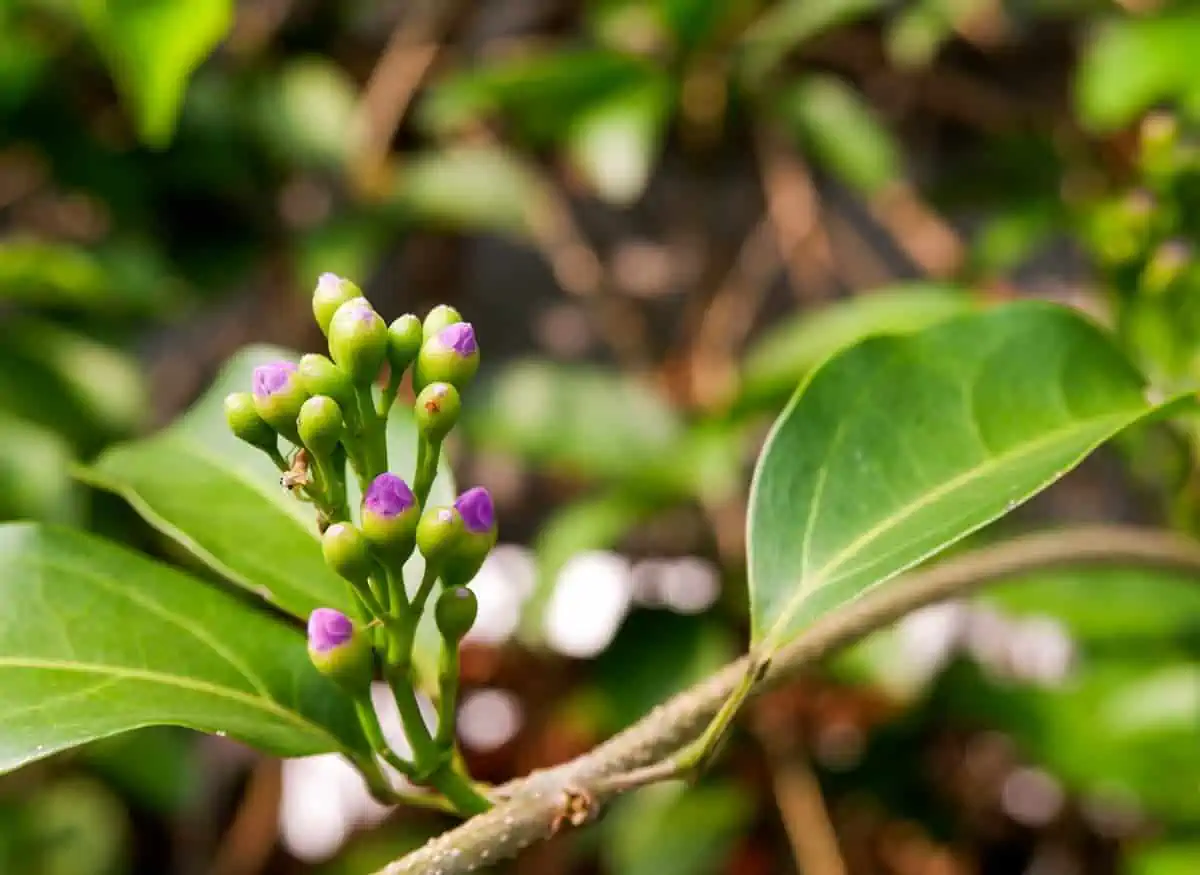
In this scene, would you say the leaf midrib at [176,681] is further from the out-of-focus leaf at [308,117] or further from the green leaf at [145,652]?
the out-of-focus leaf at [308,117]

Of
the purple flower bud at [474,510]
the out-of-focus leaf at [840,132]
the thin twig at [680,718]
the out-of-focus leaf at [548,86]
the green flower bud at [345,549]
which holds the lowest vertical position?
the out-of-focus leaf at [840,132]

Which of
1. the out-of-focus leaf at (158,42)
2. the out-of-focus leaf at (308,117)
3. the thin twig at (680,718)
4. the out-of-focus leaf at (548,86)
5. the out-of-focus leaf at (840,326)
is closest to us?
the thin twig at (680,718)

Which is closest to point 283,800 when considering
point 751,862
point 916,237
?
point 751,862

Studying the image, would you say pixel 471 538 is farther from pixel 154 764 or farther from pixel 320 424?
pixel 154 764

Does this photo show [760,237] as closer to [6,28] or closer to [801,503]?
[6,28]

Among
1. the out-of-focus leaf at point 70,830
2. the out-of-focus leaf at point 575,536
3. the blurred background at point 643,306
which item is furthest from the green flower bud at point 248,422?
the out-of-focus leaf at point 70,830

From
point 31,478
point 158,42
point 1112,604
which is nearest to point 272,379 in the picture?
point 158,42

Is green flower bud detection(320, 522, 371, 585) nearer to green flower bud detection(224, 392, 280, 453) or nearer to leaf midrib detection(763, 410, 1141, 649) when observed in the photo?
green flower bud detection(224, 392, 280, 453)
